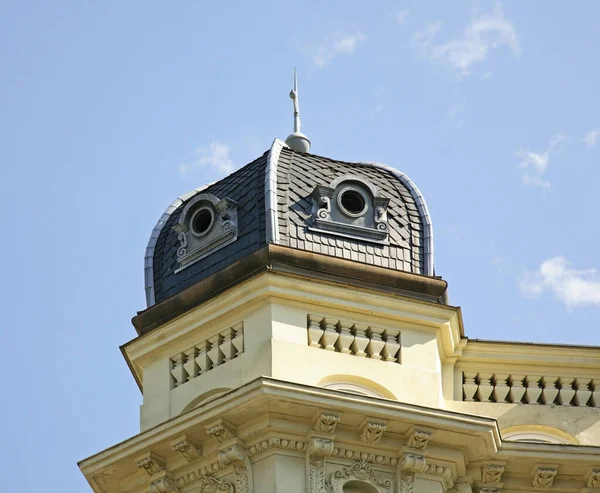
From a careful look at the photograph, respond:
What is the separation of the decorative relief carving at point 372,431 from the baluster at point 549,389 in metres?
3.74

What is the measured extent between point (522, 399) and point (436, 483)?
2812mm

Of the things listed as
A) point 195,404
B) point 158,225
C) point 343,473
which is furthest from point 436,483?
point 158,225

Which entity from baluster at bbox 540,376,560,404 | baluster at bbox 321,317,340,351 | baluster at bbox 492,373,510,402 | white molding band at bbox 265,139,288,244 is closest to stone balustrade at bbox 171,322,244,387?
baluster at bbox 321,317,340,351

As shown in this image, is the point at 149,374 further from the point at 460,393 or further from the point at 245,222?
the point at 460,393

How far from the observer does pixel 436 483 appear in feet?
98.7

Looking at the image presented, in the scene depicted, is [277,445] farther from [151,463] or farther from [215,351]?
[215,351]

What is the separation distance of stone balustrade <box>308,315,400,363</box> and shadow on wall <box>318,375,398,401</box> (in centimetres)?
43

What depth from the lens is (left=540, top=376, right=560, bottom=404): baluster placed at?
32.2m

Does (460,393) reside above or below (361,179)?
below

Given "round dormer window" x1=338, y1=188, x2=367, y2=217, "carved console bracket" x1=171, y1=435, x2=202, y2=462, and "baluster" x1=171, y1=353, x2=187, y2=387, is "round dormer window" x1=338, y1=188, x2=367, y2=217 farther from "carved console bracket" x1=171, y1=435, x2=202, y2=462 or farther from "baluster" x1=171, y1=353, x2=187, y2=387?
"carved console bracket" x1=171, y1=435, x2=202, y2=462

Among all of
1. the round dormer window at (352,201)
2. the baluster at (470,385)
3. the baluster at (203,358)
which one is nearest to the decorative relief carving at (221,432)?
the baluster at (203,358)

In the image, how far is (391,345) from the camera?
31312 mm

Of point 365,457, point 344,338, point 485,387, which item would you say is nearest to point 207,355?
point 344,338

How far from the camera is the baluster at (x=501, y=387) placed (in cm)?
3212
